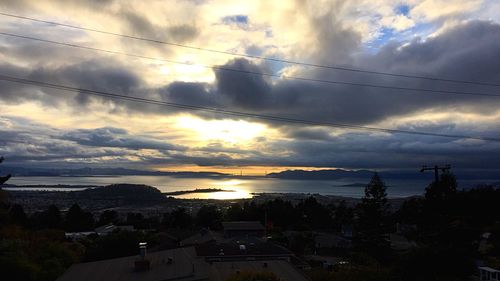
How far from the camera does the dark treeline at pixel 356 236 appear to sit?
2366 cm

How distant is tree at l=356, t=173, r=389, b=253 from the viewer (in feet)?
141

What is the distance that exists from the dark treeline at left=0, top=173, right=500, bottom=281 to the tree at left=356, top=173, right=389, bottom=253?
0.31 feet

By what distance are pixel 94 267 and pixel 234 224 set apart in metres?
31.4

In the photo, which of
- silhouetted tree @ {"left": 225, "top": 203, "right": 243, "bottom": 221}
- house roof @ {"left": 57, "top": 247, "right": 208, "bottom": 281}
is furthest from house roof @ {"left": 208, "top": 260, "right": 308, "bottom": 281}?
silhouetted tree @ {"left": 225, "top": 203, "right": 243, "bottom": 221}

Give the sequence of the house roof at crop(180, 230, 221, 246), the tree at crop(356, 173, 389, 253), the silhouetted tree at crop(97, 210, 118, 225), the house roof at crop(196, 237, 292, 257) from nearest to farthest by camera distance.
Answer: the house roof at crop(196, 237, 292, 257) < the tree at crop(356, 173, 389, 253) < the house roof at crop(180, 230, 221, 246) < the silhouetted tree at crop(97, 210, 118, 225)

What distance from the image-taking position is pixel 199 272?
1764cm

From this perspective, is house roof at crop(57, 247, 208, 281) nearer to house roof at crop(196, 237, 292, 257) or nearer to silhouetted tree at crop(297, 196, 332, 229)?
house roof at crop(196, 237, 292, 257)

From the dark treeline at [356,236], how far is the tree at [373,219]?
94 mm

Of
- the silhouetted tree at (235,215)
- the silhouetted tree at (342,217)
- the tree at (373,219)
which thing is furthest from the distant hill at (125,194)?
the tree at (373,219)

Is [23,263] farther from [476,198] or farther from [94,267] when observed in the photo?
[476,198]

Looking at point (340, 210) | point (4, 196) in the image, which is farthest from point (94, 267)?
point (340, 210)

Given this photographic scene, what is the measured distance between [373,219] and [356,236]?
243cm

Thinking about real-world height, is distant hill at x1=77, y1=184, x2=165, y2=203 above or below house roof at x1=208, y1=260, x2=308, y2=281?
below

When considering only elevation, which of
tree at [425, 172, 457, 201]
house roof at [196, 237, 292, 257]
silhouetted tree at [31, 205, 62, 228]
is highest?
tree at [425, 172, 457, 201]
